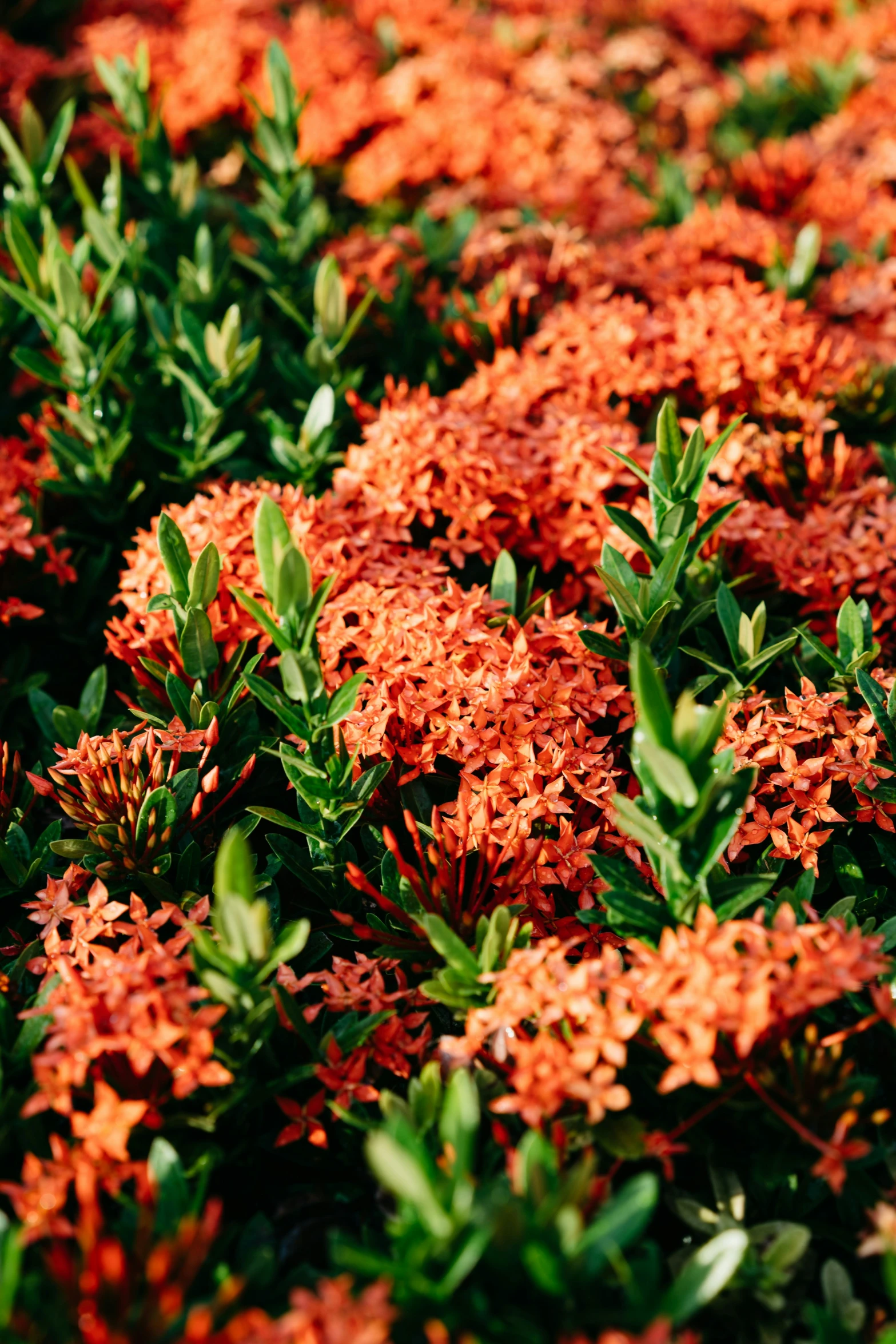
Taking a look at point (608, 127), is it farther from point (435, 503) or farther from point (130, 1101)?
point (130, 1101)

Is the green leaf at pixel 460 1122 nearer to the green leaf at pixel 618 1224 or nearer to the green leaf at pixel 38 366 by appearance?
the green leaf at pixel 618 1224

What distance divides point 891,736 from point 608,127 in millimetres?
3851

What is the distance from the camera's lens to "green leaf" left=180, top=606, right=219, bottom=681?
1910 millimetres

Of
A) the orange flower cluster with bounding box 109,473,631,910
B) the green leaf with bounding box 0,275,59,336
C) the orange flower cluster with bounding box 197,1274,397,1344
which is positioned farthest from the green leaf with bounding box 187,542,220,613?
the orange flower cluster with bounding box 197,1274,397,1344

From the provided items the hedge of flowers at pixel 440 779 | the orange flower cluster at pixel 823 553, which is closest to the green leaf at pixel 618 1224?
the hedge of flowers at pixel 440 779

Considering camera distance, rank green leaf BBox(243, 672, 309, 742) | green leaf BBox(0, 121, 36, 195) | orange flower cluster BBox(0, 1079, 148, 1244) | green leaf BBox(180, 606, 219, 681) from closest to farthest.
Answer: orange flower cluster BBox(0, 1079, 148, 1244), green leaf BBox(243, 672, 309, 742), green leaf BBox(180, 606, 219, 681), green leaf BBox(0, 121, 36, 195)

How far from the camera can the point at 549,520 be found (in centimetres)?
242

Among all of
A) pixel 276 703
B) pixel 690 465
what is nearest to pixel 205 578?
pixel 276 703

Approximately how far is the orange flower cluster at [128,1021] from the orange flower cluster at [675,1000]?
1.43ft

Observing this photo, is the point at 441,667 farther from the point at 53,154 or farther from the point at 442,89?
the point at 442,89

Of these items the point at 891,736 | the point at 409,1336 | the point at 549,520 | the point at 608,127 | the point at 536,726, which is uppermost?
the point at 608,127

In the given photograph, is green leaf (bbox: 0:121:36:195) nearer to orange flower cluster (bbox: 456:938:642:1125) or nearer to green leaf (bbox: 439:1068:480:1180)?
orange flower cluster (bbox: 456:938:642:1125)

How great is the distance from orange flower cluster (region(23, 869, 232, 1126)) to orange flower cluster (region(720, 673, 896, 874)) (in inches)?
40.5

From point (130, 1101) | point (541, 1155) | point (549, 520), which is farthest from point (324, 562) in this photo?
point (541, 1155)
